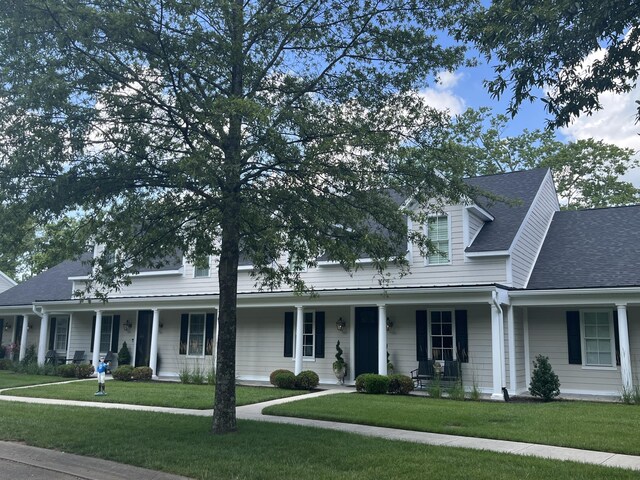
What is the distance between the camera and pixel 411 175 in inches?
393

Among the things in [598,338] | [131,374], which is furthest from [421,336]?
[131,374]

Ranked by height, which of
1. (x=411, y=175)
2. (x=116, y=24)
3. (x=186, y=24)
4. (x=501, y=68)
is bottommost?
(x=411, y=175)

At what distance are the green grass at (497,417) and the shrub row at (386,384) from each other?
2.92 feet

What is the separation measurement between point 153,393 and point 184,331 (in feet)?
22.9

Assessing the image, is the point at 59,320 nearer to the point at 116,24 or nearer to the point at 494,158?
the point at 116,24

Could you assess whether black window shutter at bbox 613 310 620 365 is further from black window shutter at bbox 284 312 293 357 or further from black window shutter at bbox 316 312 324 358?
black window shutter at bbox 284 312 293 357

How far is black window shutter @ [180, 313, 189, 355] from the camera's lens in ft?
72.8

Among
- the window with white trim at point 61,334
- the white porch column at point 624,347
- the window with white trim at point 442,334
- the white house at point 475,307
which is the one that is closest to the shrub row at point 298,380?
the white house at point 475,307

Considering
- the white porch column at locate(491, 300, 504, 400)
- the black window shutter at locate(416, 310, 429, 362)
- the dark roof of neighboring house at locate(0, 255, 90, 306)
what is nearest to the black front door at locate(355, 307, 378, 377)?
the black window shutter at locate(416, 310, 429, 362)

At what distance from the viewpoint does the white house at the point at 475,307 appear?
15711 millimetres

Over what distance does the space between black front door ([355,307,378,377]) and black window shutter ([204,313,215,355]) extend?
591 cm

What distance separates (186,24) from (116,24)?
134 cm

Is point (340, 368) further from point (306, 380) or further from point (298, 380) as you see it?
point (298, 380)

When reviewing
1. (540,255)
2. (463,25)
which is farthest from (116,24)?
(540,255)
